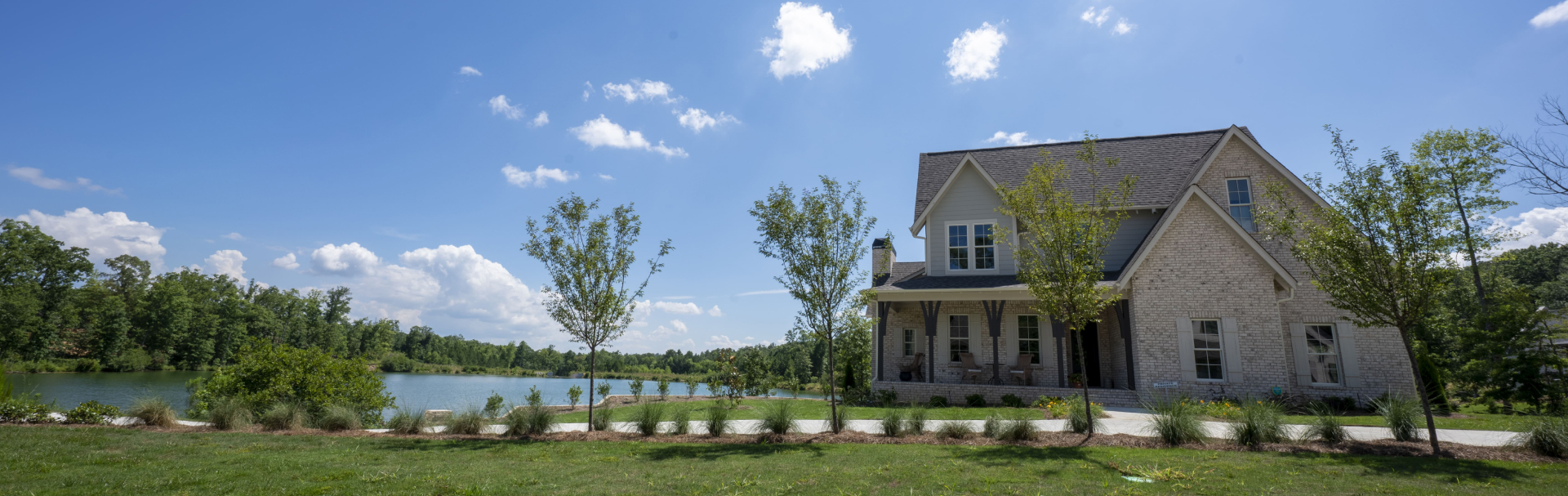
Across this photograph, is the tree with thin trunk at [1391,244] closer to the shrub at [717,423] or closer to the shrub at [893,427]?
the shrub at [893,427]

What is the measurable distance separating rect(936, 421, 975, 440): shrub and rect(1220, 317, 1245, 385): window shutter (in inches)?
337

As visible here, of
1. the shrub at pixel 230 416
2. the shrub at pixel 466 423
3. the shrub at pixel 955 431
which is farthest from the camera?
the shrub at pixel 230 416

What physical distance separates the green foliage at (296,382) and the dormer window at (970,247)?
15130 mm

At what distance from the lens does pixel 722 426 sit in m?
10.2

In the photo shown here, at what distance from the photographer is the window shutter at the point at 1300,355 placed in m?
13.9

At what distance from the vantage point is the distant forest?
4062 centimetres

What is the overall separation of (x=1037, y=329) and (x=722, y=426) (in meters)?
10.3

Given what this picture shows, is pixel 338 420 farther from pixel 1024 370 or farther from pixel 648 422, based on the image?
pixel 1024 370

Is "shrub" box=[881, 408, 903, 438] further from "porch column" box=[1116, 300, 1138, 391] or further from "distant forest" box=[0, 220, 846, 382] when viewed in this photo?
"distant forest" box=[0, 220, 846, 382]

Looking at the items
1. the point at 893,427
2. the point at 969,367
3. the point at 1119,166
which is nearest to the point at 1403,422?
the point at 893,427

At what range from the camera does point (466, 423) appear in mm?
10445

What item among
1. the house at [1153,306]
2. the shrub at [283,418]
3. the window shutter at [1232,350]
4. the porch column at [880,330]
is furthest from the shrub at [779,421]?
the window shutter at [1232,350]

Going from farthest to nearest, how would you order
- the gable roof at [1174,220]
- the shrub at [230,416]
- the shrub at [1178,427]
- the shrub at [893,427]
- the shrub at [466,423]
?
the gable roof at [1174,220] → the shrub at [230,416] → the shrub at [466,423] → the shrub at [893,427] → the shrub at [1178,427]

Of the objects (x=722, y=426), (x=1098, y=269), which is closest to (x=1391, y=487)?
(x=1098, y=269)
